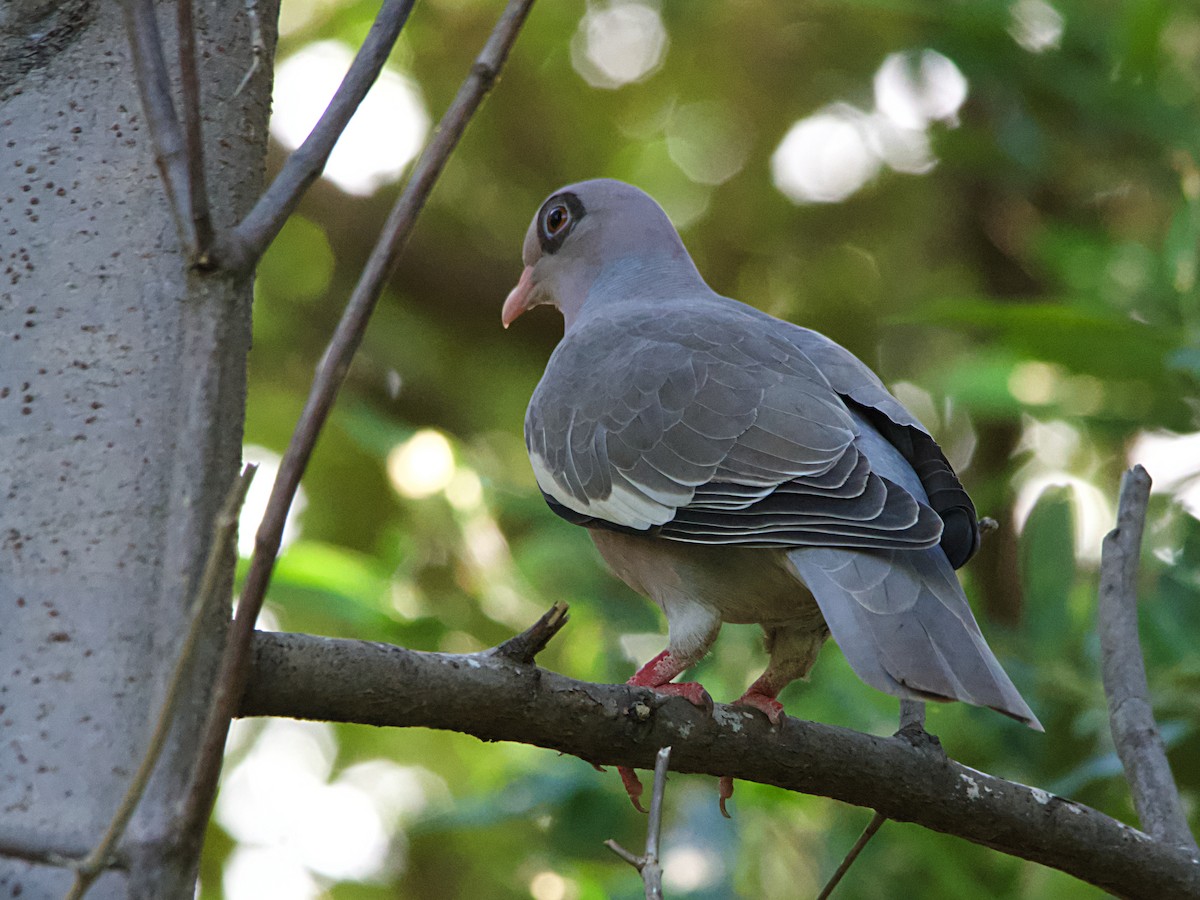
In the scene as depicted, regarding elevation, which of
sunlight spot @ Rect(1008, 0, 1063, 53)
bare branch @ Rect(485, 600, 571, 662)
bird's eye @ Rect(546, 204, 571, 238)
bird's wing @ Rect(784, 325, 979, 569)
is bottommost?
bird's eye @ Rect(546, 204, 571, 238)

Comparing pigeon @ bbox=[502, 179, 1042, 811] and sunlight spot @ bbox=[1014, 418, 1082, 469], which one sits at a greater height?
pigeon @ bbox=[502, 179, 1042, 811]

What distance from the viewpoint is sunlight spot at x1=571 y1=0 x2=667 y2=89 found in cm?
499

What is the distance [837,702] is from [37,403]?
7.20 feet

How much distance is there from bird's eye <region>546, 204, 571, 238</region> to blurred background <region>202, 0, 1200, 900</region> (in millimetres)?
751

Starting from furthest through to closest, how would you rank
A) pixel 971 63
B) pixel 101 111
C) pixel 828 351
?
1. pixel 971 63
2. pixel 828 351
3. pixel 101 111

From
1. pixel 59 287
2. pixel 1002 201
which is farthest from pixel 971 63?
pixel 59 287

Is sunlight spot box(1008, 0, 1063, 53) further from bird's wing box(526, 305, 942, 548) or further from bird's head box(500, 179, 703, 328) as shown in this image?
bird's wing box(526, 305, 942, 548)

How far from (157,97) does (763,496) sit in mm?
1197

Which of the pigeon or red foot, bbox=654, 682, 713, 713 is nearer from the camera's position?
red foot, bbox=654, 682, 713, 713

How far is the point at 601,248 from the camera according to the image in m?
3.03

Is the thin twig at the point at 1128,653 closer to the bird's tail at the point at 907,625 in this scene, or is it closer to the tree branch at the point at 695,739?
the tree branch at the point at 695,739

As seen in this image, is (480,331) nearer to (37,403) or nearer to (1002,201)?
(1002,201)

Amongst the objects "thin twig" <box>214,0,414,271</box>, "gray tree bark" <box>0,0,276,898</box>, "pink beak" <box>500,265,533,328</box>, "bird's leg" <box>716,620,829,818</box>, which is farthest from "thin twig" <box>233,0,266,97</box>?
"pink beak" <box>500,265,533,328</box>

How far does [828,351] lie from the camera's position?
2367 mm
